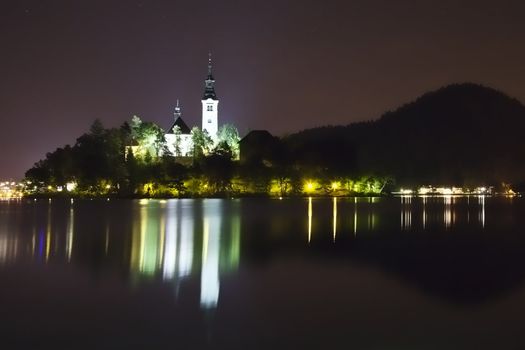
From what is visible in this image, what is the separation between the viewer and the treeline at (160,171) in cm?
8731

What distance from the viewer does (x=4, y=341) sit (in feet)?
27.1

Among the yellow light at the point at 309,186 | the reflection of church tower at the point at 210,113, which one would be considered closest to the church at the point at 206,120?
the reflection of church tower at the point at 210,113

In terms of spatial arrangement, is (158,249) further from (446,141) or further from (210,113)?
(446,141)

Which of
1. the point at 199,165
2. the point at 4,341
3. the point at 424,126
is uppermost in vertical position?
the point at 424,126

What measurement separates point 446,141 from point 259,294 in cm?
16818

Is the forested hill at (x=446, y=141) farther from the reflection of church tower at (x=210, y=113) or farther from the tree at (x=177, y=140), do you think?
the tree at (x=177, y=140)

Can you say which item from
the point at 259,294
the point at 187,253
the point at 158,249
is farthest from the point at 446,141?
the point at 259,294

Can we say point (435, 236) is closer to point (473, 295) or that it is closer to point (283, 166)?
point (473, 295)

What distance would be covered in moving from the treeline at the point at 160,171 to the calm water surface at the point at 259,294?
2567 inches

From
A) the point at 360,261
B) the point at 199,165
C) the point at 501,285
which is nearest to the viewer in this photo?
the point at 501,285

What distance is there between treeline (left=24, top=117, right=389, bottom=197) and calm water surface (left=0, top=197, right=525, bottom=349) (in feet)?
214

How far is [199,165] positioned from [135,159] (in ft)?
37.5

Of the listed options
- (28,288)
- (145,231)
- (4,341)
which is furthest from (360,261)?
(145,231)

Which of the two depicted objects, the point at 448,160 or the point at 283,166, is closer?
the point at 283,166
